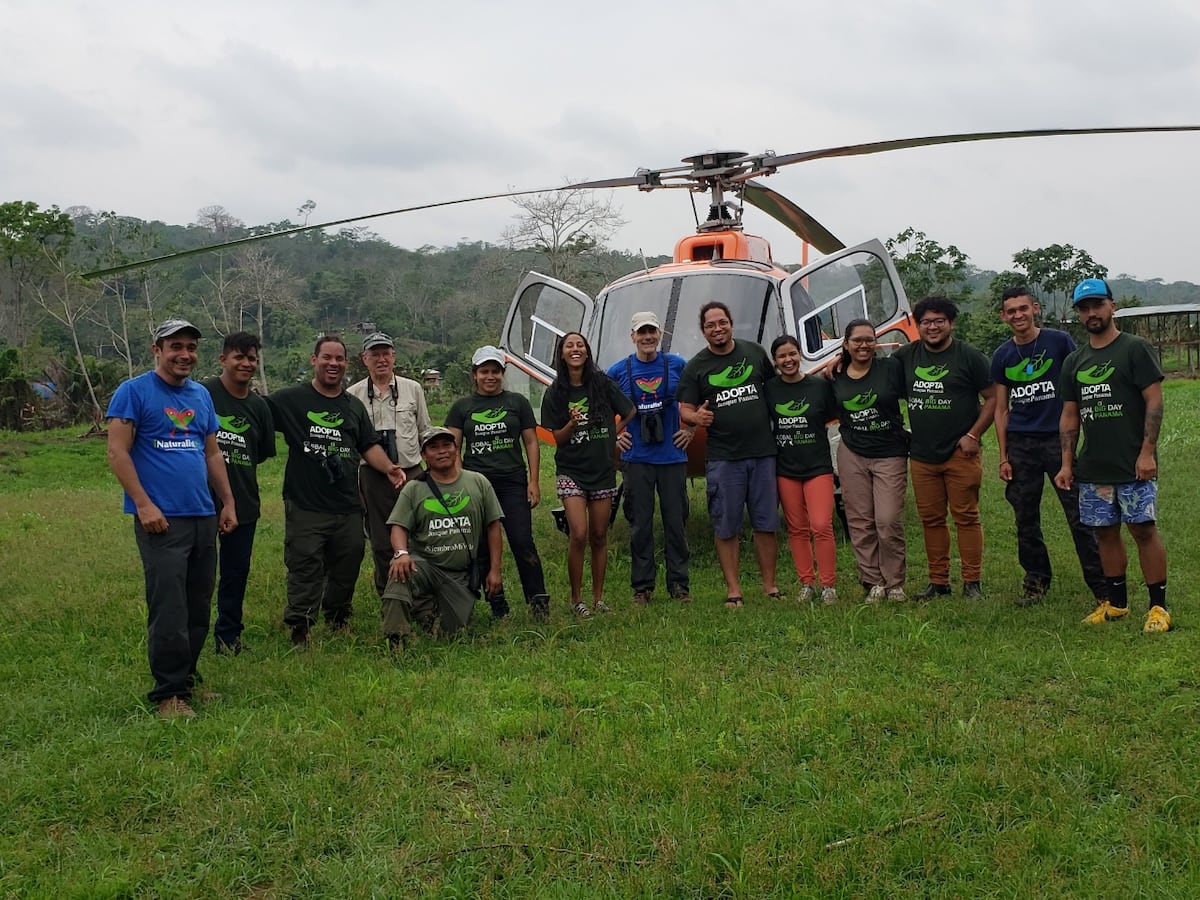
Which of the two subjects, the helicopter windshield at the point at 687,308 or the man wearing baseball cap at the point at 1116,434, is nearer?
the man wearing baseball cap at the point at 1116,434

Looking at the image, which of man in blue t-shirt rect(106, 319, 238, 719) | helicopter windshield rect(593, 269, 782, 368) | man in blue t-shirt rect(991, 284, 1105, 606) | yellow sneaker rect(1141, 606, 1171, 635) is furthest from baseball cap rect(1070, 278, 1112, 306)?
man in blue t-shirt rect(106, 319, 238, 719)

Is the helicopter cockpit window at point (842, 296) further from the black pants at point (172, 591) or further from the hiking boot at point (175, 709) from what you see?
the hiking boot at point (175, 709)

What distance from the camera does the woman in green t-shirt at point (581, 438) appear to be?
6098 millimetres

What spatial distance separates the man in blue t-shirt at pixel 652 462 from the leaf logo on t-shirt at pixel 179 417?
261 centimetres

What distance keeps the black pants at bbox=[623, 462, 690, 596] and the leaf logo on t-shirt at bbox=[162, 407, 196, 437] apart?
2.73 meters

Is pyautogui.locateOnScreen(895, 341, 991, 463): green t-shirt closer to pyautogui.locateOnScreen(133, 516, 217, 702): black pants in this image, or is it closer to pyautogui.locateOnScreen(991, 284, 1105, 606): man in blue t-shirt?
pyautogui.locateOnScreen(991, 284, 1105, 606): man in blue t-shirt

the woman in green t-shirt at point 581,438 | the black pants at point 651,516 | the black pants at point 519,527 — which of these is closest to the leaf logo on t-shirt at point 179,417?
the black pants at point 519,527

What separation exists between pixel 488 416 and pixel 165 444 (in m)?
1.97

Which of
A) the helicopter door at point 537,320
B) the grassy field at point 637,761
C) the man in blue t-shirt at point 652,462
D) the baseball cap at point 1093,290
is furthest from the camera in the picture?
the helicopter door at point 537,320

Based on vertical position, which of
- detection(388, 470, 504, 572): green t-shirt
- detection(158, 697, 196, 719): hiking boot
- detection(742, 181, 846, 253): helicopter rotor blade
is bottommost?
detection(158, 697, 196, 719): hiking boot

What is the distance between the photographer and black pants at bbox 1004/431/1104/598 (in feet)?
18.6

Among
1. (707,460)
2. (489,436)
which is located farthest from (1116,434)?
(489,436)

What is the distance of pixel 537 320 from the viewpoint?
304 inches

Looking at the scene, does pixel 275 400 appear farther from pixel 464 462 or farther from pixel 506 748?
pixel 506 748
